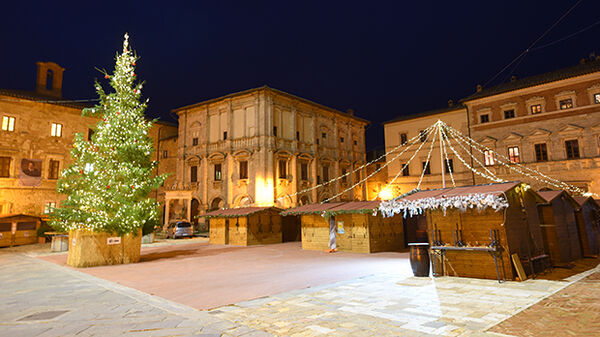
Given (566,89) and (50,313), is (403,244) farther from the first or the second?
(566,89)

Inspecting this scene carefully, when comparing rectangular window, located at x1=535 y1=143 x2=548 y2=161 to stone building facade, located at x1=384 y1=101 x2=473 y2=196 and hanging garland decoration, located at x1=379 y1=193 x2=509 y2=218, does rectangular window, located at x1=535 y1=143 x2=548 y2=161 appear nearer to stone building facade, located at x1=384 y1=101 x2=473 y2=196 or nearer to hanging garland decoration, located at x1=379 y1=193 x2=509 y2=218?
stone building facade, located at x1=384 y1=101 x2=473 y2=196

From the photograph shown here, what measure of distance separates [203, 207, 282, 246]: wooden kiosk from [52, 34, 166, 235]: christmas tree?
7.86 m

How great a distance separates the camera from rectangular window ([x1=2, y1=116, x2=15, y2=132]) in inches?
1082

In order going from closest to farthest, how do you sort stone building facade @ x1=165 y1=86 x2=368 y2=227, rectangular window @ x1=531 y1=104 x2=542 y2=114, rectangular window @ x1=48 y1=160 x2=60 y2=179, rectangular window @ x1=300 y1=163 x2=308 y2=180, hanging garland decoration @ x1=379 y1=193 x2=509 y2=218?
hanging garland decoration @ x1=379 y1=193 x2=509 y2=218
rectangular window @ x1=531 y1=104 x2=542 y2=114
rectangular window @ x1=48 y1=160 x2=60 y2=179
stone building facade @ x1=165 y1=86 x2=368 y2=227
rectangular window @ x1=300 y1=163 x2=308 y2=180

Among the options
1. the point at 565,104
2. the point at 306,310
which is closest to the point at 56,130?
the point at 306,310

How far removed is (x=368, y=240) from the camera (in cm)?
1666

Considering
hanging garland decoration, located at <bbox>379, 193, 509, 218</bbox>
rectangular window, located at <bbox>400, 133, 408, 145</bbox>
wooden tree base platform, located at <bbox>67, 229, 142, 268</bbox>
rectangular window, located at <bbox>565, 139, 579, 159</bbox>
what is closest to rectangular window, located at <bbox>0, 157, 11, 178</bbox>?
wooden tree base platform, located at <bbox>67, 229, 142, 268</bbox>

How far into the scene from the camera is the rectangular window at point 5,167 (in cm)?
2714

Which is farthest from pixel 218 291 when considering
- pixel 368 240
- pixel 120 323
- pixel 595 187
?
pixel 595 187

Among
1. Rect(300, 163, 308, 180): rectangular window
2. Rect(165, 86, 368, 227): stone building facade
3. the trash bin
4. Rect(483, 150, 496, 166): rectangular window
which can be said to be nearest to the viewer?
the trash bin

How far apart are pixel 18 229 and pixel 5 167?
6.27m

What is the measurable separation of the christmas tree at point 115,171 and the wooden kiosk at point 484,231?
1149 centimetres

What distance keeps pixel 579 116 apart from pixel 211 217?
2834 cm

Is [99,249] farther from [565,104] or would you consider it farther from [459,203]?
[565,104]
